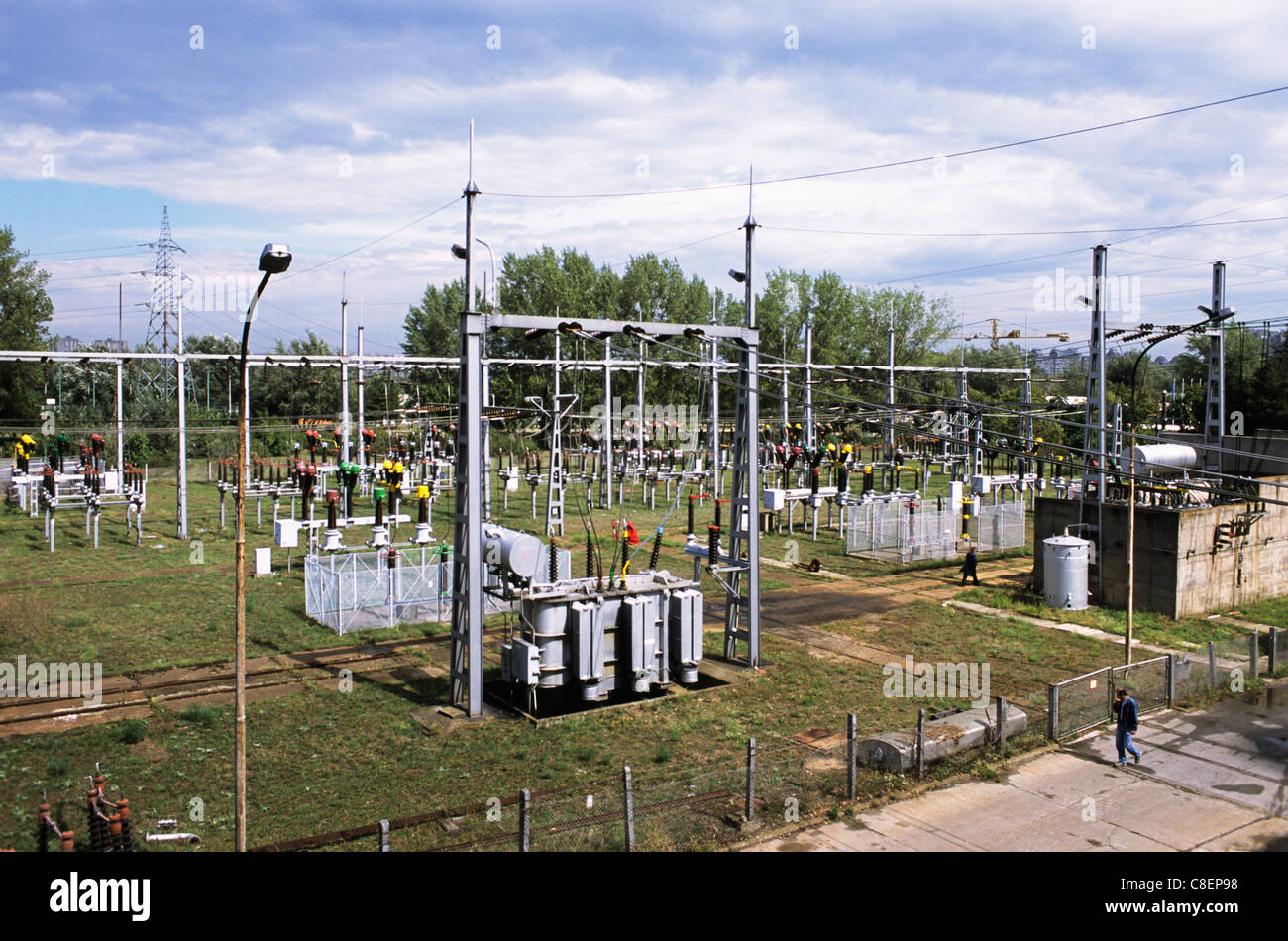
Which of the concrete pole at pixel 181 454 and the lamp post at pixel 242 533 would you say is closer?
the lamp post at pixel 242 533

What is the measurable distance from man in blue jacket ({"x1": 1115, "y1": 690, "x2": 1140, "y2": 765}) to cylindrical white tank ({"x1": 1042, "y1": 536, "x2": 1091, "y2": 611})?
10752 mm

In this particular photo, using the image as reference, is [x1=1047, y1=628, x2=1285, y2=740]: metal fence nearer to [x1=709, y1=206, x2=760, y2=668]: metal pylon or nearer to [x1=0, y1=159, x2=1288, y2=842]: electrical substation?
[x1=0, y1=159, x2=1288, y2=842]: electrical substation

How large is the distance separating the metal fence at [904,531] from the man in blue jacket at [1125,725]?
1737 cm

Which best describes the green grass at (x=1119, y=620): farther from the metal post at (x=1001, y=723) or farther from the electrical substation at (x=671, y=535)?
the metal post at (x=1001, y=723)

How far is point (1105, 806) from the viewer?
39.4ft

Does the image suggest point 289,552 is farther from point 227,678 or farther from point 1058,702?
point 1058,702

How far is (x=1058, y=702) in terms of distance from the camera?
47.4 ft

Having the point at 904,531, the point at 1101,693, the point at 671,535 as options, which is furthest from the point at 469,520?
the point at 671,535

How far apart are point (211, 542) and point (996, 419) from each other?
47.4 m

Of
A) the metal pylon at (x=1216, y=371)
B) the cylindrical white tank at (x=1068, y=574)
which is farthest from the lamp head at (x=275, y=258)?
the metal pylon at (x=1216, y=371)

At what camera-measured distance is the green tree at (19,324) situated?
55312 mm

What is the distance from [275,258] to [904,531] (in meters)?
27.3

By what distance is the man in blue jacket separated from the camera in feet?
43.5

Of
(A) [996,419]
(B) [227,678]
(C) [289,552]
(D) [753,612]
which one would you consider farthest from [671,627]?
(A) [996,419]
